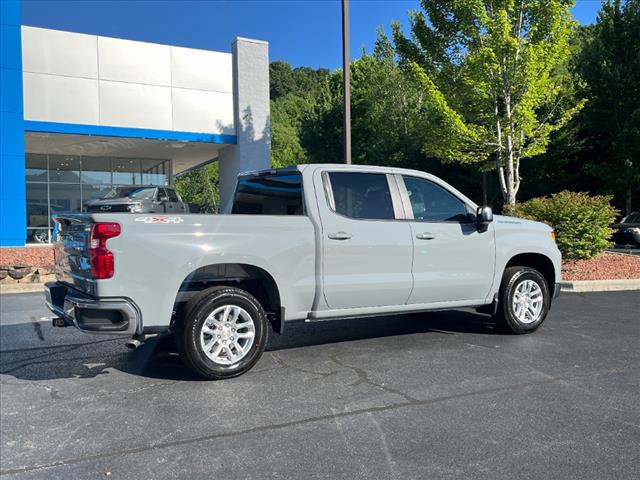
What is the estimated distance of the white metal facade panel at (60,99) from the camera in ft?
61.7

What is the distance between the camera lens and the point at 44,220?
23891mm

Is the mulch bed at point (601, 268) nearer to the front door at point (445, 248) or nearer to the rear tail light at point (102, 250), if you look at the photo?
the front door at point (445, 248)

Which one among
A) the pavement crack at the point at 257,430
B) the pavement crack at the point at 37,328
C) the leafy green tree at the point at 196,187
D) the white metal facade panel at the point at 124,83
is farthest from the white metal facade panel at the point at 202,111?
the leafy green tree at the point at 196,187

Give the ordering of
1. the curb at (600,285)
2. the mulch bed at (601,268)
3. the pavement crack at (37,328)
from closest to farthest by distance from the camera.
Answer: the pavement crack at (37,328)
the curb at (600,285)
the mulch bed at (601,268)

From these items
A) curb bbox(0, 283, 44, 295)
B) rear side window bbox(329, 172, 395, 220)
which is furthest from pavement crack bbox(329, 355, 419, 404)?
curb bbox(0, 283, 44, 295)

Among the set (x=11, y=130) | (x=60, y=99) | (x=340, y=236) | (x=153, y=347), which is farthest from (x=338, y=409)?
(x=60, y=99)

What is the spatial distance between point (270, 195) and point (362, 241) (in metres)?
1.17

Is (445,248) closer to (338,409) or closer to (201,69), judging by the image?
(338,409)

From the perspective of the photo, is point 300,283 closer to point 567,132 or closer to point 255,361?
point 255,361

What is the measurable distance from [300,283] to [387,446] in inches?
80.2

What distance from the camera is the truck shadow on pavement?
17.6ft

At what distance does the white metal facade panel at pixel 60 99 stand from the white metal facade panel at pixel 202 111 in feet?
9.17

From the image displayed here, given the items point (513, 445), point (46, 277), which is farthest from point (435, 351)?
point (46, 277)

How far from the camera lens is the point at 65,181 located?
2492 centimetres
